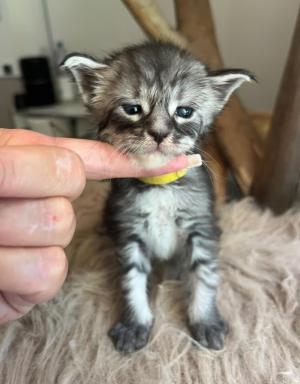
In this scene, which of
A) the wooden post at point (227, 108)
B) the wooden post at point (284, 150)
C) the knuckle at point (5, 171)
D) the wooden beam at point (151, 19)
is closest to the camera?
the knuckle at point (5, 171)

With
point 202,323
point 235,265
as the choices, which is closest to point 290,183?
point 235,265

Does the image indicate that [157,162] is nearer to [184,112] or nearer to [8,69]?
[184,112]

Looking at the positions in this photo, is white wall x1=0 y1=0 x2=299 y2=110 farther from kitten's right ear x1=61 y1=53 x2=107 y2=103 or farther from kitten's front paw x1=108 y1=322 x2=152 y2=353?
kitten's front paw x1=108 y1=322 x2=152 y2=353

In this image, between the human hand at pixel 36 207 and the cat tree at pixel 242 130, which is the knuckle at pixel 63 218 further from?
the cat tree at pixel 242 130

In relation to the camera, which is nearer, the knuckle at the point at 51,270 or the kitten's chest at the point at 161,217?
the knuckle at the point at 51,270

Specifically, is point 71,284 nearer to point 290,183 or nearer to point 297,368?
point 297,368

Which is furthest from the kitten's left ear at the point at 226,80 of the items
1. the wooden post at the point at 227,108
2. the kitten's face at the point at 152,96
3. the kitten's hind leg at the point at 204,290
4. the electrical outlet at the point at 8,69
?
the electrical outlet at the point at 8,69
